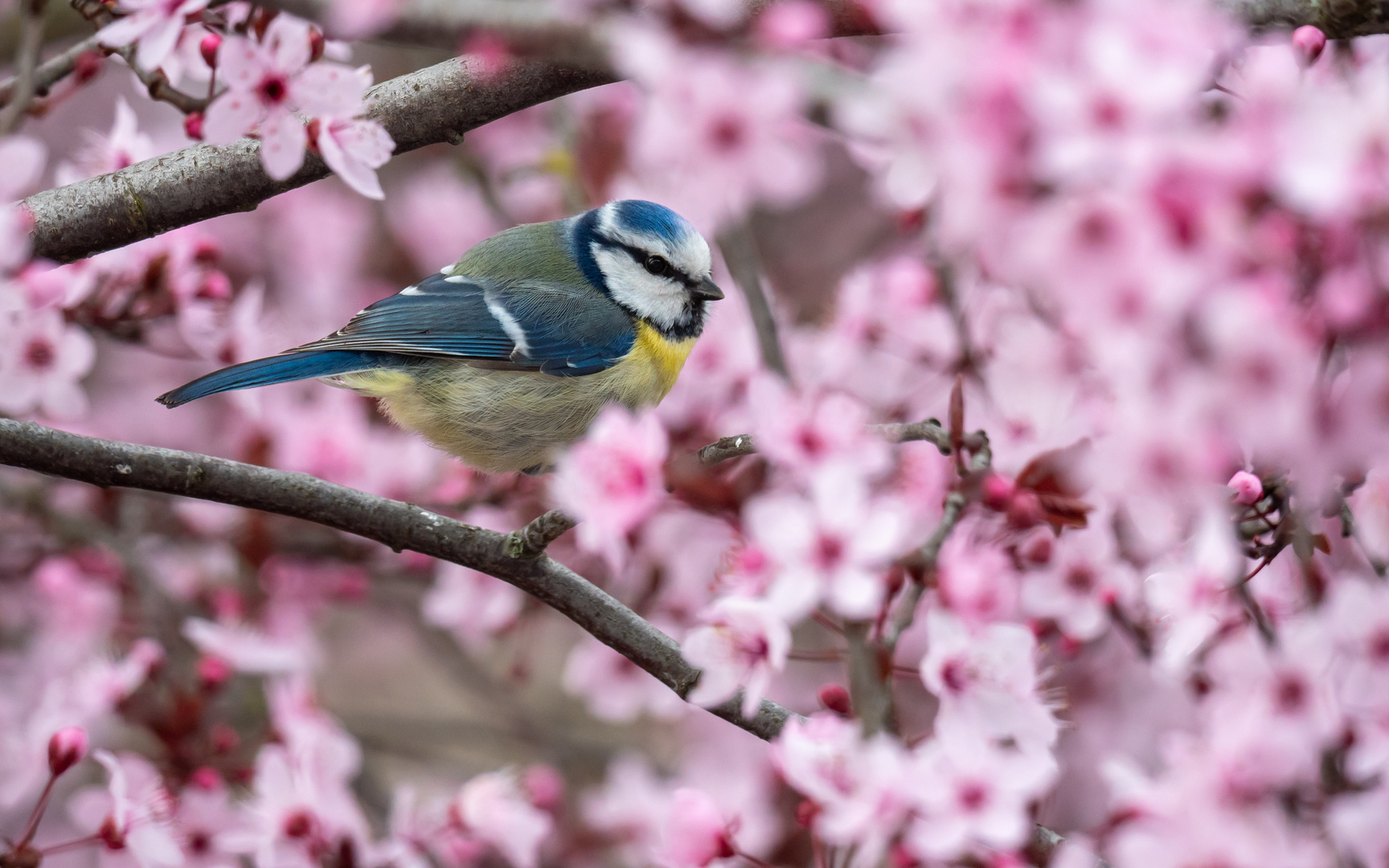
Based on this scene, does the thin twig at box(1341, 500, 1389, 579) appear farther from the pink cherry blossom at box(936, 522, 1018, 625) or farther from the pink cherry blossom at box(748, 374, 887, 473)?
the pink cherry blossom at box(748, 374, 887, 473)

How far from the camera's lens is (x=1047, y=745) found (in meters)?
1.69

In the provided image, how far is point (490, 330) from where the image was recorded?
11.4ft

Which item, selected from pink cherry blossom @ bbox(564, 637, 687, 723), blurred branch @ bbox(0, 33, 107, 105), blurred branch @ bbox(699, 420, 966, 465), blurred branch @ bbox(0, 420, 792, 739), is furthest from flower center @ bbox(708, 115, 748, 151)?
pink cherry blossom @ bbox(564, 637, 687, 723)

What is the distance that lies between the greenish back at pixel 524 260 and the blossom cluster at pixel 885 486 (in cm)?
24

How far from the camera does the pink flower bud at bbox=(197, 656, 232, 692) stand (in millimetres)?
2727

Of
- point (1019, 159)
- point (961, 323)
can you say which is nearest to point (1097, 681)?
point (961, 323)

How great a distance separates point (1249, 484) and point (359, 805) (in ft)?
8.61

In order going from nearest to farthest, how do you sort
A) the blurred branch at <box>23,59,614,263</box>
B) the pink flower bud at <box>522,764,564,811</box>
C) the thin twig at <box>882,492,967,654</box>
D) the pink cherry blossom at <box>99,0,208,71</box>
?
1. the thin twig at <box>882,492,967,654</box>
2. the pink cherry blossom at <box>99,0,208,71</box>
3. the blurred branch at <box>23,59,614,263</box>
4. the pink flower bud at <box>522,764,564,811</box>

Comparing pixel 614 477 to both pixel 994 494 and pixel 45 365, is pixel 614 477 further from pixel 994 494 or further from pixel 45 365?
pixel 45 365

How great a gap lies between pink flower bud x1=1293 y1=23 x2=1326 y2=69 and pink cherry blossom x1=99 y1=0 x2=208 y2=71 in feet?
5.60

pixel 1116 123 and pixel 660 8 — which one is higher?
pixel 1116 123

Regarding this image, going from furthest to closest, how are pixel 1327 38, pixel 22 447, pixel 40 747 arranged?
pixel 40 747, pixel 22 447, pixel 1327 38

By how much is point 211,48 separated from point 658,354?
5.16 ft

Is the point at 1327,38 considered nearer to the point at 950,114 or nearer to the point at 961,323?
the point at 961,323
